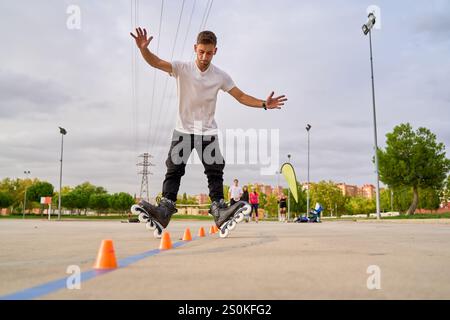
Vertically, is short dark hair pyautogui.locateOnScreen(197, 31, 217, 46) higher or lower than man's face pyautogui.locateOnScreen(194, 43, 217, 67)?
higher

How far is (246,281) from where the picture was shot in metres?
2.06

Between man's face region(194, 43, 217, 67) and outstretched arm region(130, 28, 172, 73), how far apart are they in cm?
43

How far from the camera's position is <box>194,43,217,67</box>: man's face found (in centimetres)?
537

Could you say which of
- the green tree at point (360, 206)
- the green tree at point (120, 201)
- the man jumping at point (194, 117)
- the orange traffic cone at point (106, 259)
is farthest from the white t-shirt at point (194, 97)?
the green tree at point (360, 206)

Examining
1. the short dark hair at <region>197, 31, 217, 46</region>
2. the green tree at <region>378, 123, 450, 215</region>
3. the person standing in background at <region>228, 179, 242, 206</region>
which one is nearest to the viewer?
the short dark hair at <region>197, 31, 217, 46</region>

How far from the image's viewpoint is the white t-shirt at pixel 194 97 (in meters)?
5.51

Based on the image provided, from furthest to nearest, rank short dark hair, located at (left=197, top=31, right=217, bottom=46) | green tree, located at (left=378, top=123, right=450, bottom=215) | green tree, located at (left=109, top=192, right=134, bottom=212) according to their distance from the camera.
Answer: green tree, located at (left=109, top=192, right=134, bottom=212) → green tree, located at (left=378, top=123, right=450, bottom=215) → short dark hair, located at (left=197, top=31, right=217, bottom=46)

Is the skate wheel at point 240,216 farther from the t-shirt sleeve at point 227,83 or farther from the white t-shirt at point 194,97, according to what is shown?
the t-shirt sleeve at point 227,83

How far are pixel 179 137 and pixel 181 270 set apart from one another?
323cm

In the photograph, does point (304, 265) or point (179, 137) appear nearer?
point (304, 265)

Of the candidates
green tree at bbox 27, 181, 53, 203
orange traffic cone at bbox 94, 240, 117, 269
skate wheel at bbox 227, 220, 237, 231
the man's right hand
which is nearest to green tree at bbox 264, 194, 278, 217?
green tree at bbox 27, 181, 53, 203

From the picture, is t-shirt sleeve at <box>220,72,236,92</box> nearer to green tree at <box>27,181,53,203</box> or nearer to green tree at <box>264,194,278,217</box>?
green tree at <box>27,181,53,203</box>
